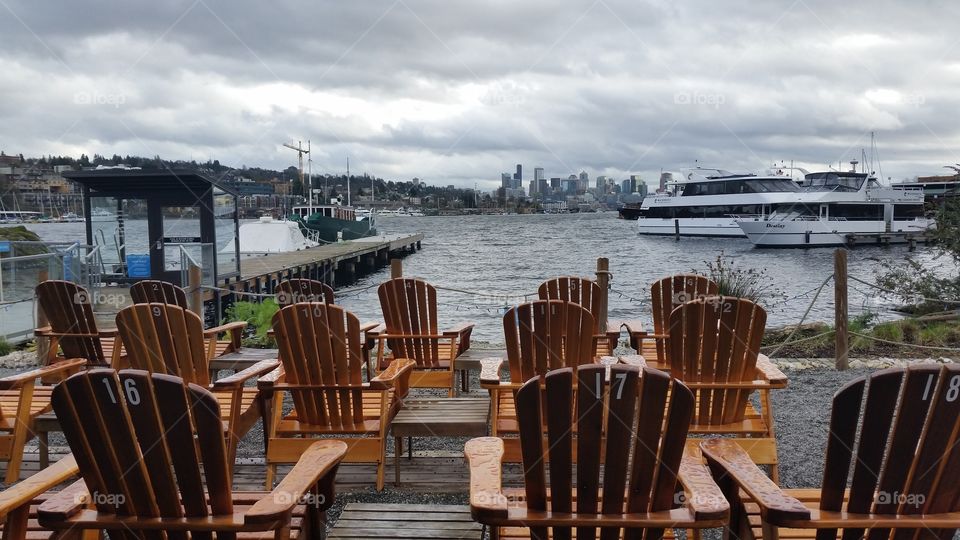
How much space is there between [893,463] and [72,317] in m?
5.23

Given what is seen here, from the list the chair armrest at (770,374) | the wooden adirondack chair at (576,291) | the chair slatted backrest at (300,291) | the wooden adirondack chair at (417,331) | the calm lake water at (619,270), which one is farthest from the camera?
the calm lake water at (619,270)

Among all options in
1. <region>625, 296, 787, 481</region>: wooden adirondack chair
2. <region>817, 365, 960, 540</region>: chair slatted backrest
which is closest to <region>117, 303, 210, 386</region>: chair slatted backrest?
<region>625, 296, 787, 481</region>: wooden adirondack chair

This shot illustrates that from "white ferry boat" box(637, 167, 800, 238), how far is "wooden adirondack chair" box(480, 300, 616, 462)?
156ft

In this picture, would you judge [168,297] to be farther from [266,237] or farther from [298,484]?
[266,237]

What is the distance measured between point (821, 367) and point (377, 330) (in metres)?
4.48

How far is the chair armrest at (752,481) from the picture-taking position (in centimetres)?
206

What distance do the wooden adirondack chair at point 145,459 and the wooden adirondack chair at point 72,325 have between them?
125 inches

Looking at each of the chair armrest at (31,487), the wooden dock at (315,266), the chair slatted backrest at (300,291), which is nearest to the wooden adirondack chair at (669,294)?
the chair slatted backrest at (300,291)

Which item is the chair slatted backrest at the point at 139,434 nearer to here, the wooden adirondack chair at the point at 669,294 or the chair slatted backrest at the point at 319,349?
the chair slatted backrest at the point at 319,349

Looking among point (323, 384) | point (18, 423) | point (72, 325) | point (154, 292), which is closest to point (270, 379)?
point (323, 384)

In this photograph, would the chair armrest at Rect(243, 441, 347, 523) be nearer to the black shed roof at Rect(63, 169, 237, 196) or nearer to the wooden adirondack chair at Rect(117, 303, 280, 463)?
the wooden adirondack chair at Rect(117, 303, 280, 463)

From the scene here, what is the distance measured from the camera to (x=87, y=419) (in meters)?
2.11

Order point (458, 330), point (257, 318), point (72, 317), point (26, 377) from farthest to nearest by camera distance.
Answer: point (257, 318), point (458, 330), point (72, 317), point (26, 377)

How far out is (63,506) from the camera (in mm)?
2131
